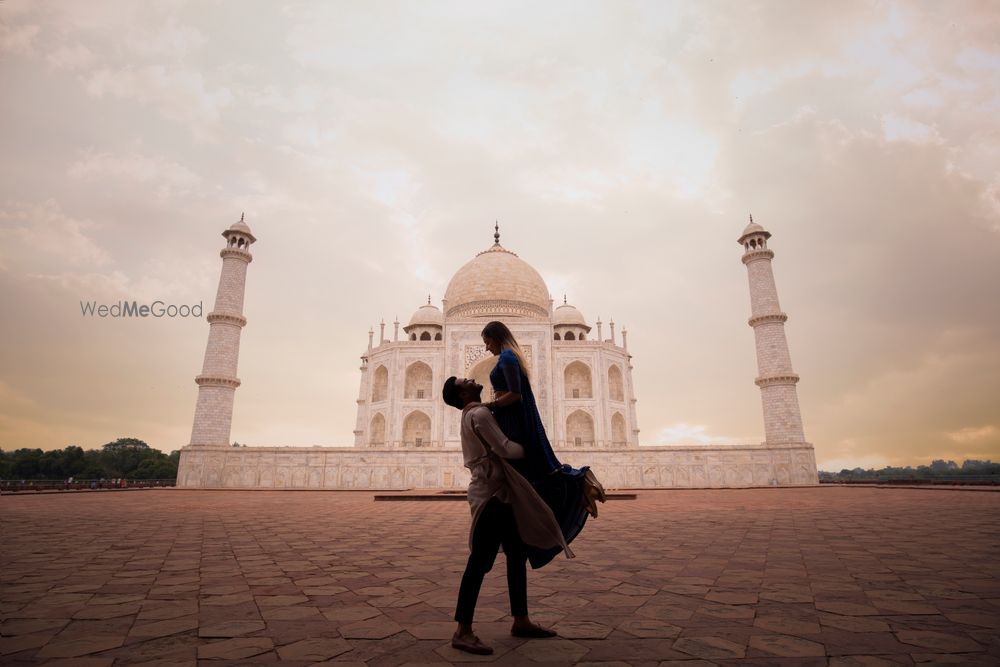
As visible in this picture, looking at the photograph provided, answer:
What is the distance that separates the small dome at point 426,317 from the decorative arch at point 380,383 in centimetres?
479

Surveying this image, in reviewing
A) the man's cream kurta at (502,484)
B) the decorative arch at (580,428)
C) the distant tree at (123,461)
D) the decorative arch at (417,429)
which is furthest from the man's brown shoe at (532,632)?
the distant tree at (123,461)

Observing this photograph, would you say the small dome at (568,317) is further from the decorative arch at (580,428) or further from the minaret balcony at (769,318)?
the minaret balcony at (769,318)

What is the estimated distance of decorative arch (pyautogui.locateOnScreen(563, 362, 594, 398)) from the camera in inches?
1169

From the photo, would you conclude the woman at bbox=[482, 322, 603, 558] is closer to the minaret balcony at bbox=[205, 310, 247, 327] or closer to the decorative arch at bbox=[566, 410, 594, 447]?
the minaret balcony at bbox=[205, 310, 247, 327]

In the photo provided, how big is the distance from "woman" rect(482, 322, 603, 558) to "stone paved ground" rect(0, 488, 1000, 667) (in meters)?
0.54

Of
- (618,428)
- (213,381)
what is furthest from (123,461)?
(618,428)

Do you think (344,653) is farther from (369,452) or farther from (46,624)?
(369,452)

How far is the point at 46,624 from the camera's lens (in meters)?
2.54

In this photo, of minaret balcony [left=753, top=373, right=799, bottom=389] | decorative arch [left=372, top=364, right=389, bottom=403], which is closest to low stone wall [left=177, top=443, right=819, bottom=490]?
minaret balcony [left=753, top=373, right=799, bottom=389]

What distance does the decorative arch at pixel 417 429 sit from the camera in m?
28.4

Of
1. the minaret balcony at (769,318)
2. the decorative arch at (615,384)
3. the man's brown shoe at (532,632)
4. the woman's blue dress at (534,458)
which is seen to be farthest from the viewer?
the decorative arch at (615,384)

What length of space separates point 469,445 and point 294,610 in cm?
133

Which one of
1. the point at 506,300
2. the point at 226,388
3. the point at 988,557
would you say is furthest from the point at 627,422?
the point at 988,557

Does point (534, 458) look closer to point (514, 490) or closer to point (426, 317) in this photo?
point (514, 490)
